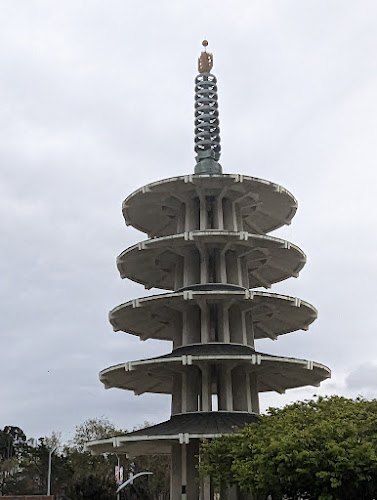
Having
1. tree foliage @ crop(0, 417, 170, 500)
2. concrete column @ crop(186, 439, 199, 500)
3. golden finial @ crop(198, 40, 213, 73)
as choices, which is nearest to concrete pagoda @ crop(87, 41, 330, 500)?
concrete column @ crop(186, 439, 199, 500)

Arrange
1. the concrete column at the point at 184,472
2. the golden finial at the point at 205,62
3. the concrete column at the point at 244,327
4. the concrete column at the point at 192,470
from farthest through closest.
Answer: the golden finial at the point at 205,62 → the concrete column at the point at 244,327 → the concrete column at the point at 192,470 → the concrete column at the point at 184,472

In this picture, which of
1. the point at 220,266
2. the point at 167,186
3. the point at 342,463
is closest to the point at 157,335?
the point at 220,266

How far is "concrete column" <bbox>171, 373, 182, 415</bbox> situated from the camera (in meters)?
42.9

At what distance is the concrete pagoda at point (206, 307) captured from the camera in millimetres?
40531

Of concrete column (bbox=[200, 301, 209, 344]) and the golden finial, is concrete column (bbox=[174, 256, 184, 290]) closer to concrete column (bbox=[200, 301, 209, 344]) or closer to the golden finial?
concrete column (bbox=[200, 301, 209, 344])

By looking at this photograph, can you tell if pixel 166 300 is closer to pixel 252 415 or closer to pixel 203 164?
pixel 252 415

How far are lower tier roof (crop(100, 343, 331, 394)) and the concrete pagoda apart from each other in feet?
0.23

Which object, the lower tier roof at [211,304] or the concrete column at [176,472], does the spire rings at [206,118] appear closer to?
the lower tier roof at [211,304]

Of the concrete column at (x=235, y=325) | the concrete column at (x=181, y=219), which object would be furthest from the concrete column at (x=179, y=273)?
the concrete column at (x=235, y=325)

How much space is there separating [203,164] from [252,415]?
62.4ft

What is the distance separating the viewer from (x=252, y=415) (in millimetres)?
41438

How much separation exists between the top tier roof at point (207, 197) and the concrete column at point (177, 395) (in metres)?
10.4

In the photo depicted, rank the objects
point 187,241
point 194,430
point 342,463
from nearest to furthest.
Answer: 1. point 342,463
2. point 194,430
3. point 187,241

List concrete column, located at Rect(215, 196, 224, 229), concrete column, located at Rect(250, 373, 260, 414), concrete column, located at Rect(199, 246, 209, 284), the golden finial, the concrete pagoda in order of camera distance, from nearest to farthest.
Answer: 1. the concrete pagoda
2. concrete column, located at Rect(250, 373, 260, 414)
3. concrete column, located at Rect(199, 246, 209, 284)
4. concrete column, located at Rect(215, 196, 224, 229)
5. the golden finial
